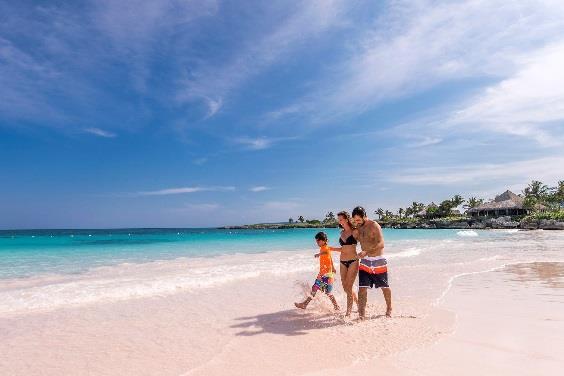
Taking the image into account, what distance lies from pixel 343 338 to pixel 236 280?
729 cm

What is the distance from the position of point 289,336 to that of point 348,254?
1.93 m

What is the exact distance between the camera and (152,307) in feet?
27.7

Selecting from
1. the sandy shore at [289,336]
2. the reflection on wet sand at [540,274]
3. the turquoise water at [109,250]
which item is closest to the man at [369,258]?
the sandy shore at [289,336]

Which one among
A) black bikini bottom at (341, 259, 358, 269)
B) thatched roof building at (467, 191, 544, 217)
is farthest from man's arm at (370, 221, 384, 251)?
thatched roof building at (467, 191, 544, 217)

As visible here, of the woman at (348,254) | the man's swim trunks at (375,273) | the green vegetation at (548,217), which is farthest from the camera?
the green vegetation at (548,217)

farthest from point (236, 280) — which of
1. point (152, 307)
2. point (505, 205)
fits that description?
point (505, 205)

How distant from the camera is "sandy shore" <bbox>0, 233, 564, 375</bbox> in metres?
4.66

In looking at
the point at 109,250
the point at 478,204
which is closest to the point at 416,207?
the point at 478,204

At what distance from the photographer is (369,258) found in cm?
691

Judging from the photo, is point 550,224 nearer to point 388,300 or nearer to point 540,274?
point 540,274

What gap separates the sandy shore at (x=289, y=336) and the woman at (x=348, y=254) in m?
0.62

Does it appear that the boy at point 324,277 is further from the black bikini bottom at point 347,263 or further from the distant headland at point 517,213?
the distant headland at point 517,213

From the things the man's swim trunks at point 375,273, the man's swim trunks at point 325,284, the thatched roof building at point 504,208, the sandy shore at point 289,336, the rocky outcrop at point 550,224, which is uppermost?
the thatched roof building at point 504,208

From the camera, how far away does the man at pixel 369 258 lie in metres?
6.77
